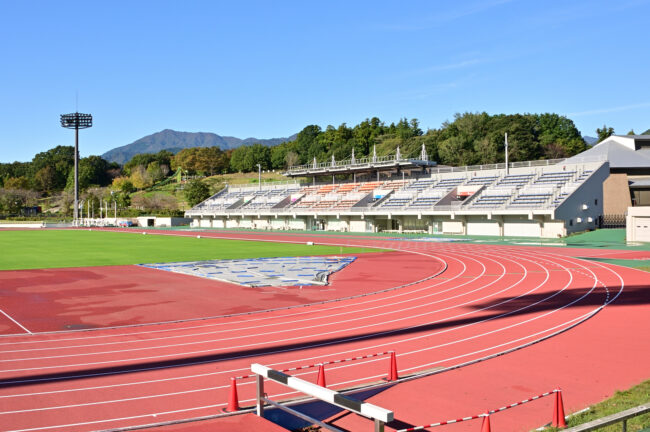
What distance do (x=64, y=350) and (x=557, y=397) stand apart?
1083 centimetres

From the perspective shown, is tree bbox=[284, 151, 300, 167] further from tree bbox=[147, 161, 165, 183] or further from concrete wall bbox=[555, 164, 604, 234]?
concrete wall bbox=[555, 164, 604, 234]

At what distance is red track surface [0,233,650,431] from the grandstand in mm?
35261

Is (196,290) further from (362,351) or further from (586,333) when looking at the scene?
(586,333)

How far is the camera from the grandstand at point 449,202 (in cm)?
5331

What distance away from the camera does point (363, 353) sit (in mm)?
12102

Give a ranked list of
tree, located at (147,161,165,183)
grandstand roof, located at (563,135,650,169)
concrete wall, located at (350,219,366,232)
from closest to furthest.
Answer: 1. grandstand roof, located at (563,135,650,169)
2. concrete wall, located at (350,219,366,232)
3. tree, located at (147,161,165,183)

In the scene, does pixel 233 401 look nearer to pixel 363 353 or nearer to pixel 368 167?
pixel 363 353

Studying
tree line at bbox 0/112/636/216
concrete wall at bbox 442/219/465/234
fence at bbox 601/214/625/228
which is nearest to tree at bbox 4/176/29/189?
tree line at bbox 0/112/636/216

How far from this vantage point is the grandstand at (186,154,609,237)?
5331 centimetres

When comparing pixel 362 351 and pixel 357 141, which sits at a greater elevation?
pixel 357 141

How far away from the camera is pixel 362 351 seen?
12.2 m

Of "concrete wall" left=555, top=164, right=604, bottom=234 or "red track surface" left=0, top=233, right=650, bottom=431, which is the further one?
"concrete wall" left=555, top=164, right=604, bottom=234

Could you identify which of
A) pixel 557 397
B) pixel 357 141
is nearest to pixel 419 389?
pixel 557 397

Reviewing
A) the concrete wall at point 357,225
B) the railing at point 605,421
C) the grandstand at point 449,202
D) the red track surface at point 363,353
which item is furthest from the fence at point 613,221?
the railing at point 605,421
